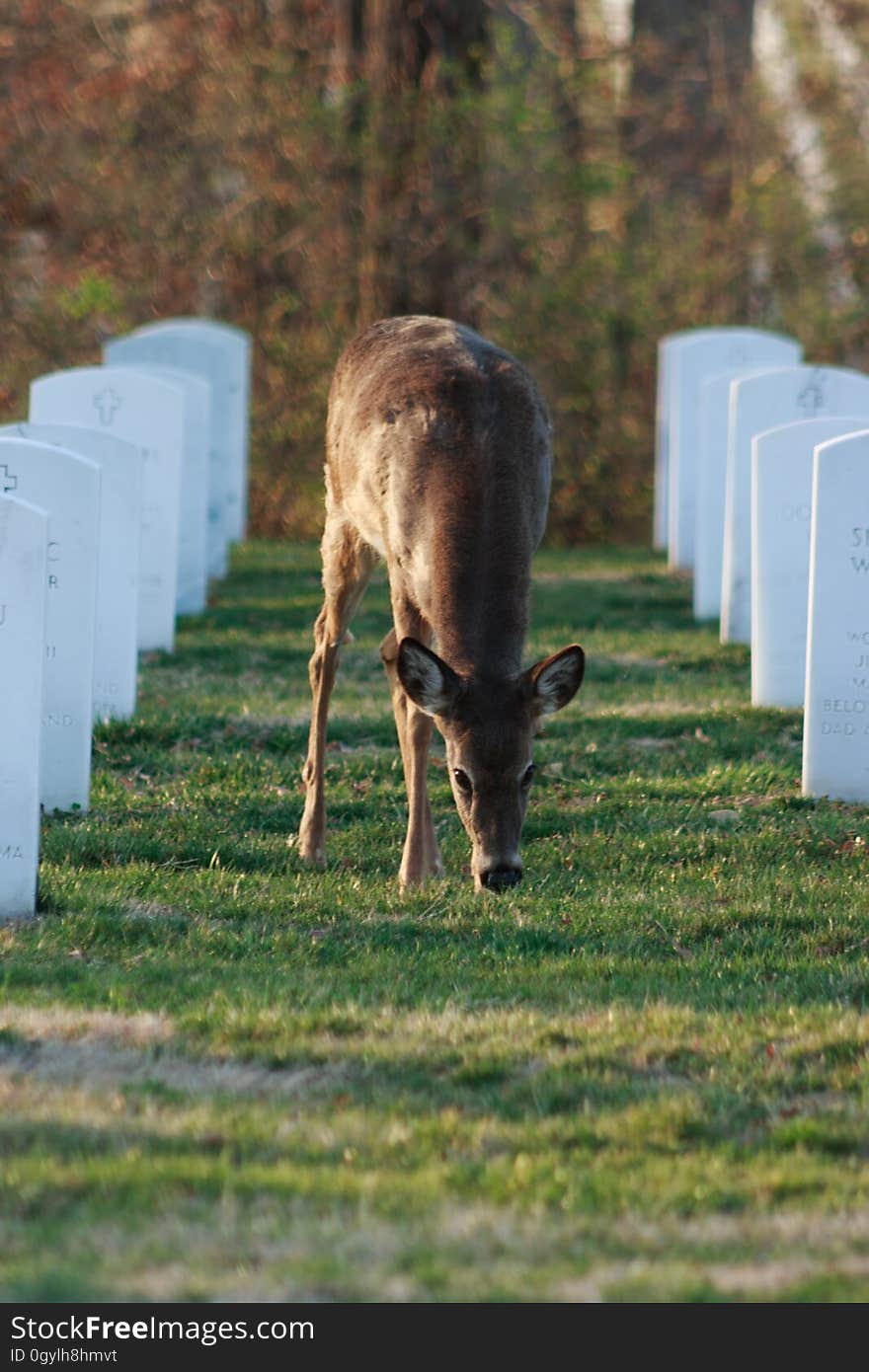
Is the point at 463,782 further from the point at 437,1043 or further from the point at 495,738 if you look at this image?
the point at 437,1043

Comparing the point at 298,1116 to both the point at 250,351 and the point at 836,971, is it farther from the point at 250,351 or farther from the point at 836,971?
the point at 250,351

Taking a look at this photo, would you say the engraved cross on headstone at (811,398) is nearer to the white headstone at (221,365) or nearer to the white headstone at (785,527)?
the white headstone at (785,527)

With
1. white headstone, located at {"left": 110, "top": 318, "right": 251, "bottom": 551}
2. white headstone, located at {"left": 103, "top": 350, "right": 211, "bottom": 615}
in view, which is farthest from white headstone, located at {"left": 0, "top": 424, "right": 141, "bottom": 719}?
white headstone, located at {"left": 110, "top": 318, "right": 251, "bottom": 551}

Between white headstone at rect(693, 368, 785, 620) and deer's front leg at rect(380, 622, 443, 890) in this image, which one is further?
white headstone at rect(693, 368, 785, 620)

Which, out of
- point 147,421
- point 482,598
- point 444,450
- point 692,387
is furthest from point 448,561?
point 692,387

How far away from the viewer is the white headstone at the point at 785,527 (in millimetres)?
9742

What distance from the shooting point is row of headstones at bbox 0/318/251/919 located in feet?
20.2

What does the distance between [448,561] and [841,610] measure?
2126 millimetres

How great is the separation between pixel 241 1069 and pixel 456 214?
1498 centimetres

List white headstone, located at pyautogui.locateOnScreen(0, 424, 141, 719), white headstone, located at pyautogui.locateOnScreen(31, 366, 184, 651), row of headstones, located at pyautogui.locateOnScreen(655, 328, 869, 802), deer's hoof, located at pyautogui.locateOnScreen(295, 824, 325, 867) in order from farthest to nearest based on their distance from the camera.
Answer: white headstone, located at pyautogui.locateOnScreen(31, 366, 184, 651) < white headstone, located at pyautogui.locateOnScreen(0, 424, 141, 719) < row of headstones, located at pyautogui.locateOnScreen(655, 328, 869, 802) < deer's hoof, located at pyautogui.locateOnScreen(295, 824, 325, 867)

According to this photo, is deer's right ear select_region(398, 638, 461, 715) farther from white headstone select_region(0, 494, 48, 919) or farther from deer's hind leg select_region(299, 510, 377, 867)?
deer's hind leg select_region(299, 510, 377, 867)

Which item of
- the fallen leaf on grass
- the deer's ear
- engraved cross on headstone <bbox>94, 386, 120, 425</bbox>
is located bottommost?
the fallen leaf on grass

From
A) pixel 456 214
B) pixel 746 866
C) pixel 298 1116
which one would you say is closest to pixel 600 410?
pixel 456 214

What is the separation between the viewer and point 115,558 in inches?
367
